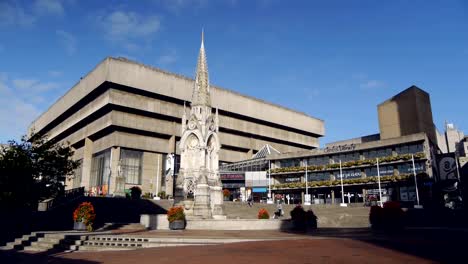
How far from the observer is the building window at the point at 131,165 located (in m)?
72.4

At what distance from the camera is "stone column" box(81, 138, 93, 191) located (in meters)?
77.7

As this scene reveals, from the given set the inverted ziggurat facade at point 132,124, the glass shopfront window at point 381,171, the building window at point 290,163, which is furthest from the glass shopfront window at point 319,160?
the inverted ziggurat facade at point 132,124

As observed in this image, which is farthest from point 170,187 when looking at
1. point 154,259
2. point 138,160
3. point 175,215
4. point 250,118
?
point 154,259

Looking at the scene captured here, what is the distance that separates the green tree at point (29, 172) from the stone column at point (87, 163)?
46.6m

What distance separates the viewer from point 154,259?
12.2 m

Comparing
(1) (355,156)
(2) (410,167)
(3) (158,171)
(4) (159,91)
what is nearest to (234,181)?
(3) (158,171)

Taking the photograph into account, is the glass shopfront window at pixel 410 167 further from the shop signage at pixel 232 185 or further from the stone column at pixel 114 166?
the stone column at pixel 114 166

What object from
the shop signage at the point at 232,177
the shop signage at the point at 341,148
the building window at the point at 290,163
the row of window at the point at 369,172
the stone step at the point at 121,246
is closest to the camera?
the stone step at the point at 121,246

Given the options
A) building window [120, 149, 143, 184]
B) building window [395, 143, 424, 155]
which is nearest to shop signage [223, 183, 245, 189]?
building window [120, 149, 143, 184]

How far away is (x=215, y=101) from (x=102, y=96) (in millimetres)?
25635

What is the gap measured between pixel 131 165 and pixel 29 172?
45.1 meters

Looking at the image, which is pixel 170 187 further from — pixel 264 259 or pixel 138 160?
pixel 264 259

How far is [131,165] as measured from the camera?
241 feet

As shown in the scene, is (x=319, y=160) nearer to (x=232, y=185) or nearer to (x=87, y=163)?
(x=232, y=185)
